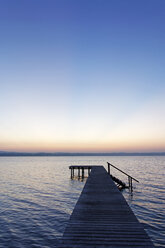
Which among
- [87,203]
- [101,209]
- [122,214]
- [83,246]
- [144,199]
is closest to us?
[83,246]

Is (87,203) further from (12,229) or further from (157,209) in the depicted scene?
(157,209)

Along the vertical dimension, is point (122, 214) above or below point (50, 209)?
above

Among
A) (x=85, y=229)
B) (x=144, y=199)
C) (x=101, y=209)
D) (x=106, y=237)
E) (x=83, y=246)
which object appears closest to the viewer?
(x=83, y=246)

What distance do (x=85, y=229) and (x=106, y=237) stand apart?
77cm

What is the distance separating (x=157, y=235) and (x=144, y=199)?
9.69 metres

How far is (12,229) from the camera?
37.8 ft

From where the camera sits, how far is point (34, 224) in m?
12.2

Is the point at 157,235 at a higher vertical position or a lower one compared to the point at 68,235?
lower

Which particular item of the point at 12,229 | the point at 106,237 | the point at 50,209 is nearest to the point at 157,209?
the point at 50,209

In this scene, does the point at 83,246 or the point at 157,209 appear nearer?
the point at 83,246

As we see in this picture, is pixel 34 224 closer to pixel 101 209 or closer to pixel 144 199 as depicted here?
pixel 101 209

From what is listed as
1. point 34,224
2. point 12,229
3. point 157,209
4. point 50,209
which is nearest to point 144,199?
point 157,209

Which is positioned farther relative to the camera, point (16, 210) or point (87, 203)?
point (16, 210)

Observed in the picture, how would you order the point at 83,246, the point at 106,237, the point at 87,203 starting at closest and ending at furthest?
the point at 83,246 → the point at 106,237 → the point at 87,203
